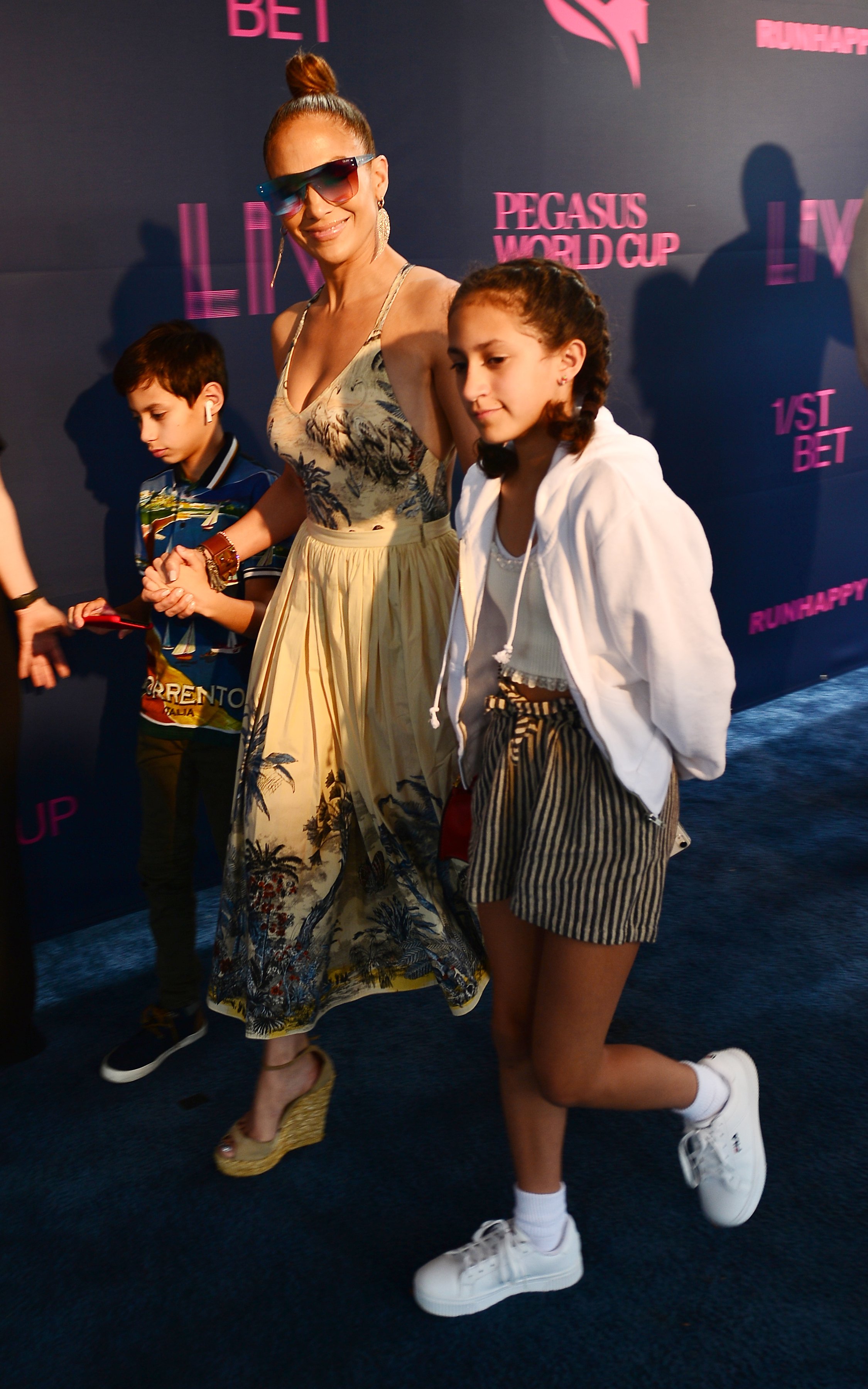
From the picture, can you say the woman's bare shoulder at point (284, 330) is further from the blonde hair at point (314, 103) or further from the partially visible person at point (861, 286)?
the partially visible person at point (861, 286)

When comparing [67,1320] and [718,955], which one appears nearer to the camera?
[67,1320]

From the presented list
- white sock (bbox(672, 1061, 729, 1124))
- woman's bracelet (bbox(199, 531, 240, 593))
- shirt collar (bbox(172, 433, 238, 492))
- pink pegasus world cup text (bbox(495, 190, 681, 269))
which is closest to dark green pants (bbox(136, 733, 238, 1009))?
woman's bracelet (bbox(199, 531, 240, 593))

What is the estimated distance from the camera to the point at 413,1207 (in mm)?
1938

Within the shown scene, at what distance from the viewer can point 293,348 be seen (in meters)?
1.99

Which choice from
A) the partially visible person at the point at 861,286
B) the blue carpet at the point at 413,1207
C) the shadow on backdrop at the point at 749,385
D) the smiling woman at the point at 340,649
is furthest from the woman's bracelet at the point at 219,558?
the shadow on backdrop at the point at 749,385

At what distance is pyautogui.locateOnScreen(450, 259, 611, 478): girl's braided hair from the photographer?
1.41m

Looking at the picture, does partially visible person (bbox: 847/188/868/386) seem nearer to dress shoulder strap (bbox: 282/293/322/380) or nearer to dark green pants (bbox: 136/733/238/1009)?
dress shoulder strap (bbox: 282/293/322/380)

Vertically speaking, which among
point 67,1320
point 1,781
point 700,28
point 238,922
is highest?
Answer: point 700,28

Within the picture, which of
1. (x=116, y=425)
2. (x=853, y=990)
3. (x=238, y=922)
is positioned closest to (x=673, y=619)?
(x=238, y=922)

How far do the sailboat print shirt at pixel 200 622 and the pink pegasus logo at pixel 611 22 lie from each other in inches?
73.3

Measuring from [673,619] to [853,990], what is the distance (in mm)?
1468

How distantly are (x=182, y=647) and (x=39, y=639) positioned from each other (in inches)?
10.0

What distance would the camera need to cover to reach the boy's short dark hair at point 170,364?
6.85 ft

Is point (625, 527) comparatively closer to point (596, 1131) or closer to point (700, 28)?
point (596, 1131)
